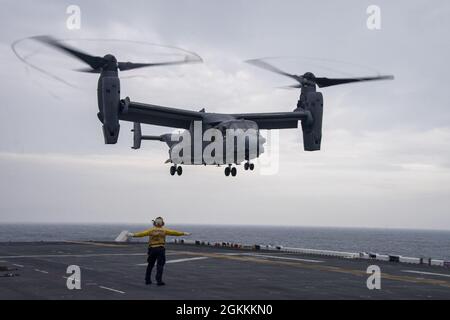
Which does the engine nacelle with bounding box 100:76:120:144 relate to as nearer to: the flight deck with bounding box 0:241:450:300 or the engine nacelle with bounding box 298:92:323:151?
the flight deck with bounding box 0:241:450:300

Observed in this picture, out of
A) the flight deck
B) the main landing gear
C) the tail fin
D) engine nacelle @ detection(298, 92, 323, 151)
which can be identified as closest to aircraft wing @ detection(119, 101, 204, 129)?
the main landing gear

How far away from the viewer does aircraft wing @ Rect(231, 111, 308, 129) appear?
35666 mm

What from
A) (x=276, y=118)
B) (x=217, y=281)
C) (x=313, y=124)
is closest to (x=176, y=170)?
(x=276, y=118)

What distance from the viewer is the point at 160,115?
3562cm

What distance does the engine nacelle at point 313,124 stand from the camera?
114ft

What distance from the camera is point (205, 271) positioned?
24.2 metres

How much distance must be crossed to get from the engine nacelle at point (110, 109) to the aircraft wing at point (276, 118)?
10.2m

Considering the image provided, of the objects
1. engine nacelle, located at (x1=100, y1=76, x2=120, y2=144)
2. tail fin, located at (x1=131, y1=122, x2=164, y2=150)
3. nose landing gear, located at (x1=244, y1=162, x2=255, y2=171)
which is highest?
tail fin, located at (x1=131, y1=122, x2=164, y2=150)

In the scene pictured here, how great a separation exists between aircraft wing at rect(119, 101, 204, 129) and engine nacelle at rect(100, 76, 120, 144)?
2.77 metres

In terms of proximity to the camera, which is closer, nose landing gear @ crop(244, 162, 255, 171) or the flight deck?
the flight deck

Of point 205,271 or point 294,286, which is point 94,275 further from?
point 294,286

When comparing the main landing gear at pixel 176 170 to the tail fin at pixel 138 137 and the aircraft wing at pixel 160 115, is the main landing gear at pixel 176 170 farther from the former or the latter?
the tail fin at pixel 138 137
